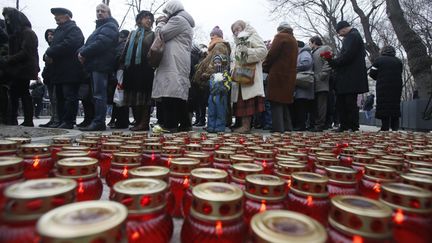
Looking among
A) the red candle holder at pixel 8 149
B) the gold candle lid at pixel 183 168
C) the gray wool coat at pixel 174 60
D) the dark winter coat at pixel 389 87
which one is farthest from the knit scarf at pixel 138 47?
the dark winter coat at pixel 389 87

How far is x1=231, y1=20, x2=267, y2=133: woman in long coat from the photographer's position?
4484 millimetres

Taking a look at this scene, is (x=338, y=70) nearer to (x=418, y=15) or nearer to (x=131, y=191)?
(x=131, y=191)

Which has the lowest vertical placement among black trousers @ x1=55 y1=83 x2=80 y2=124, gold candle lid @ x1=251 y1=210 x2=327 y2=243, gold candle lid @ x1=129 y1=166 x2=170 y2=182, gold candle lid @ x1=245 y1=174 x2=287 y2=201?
gold candle lid @ x1=251 y1=210 x2=327 y2=243

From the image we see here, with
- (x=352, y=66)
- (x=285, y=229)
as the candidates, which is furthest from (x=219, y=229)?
(x=352, y=66)

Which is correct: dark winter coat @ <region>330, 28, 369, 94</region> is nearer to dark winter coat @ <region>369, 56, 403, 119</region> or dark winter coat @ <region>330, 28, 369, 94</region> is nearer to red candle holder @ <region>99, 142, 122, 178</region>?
dark winter coat @ <region>369, 56, 403, 119</region>

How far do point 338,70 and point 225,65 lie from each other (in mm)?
2160

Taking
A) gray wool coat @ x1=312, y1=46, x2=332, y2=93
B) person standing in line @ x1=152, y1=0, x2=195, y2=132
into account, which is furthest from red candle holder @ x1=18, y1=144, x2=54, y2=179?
gray wool coat @ x1=312, y1=46, x2=332, y2=93

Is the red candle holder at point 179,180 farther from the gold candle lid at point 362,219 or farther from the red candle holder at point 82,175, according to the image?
the gold candle lid at point 362,219

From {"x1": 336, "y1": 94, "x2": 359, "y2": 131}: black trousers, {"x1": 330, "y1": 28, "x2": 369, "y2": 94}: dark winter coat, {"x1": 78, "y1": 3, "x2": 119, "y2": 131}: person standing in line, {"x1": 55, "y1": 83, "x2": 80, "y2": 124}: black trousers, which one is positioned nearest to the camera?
{"x1": 78, "y1": 3, "x2": 119, "y2": 131}: person standing in line

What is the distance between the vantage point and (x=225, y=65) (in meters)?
4.86

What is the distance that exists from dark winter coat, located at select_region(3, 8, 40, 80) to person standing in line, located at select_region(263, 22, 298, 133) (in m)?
3.87

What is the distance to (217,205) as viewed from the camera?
2.35ft

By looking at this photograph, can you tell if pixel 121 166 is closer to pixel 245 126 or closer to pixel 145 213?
pixel 145 213

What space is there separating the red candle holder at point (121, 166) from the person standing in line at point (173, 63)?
296 cm
